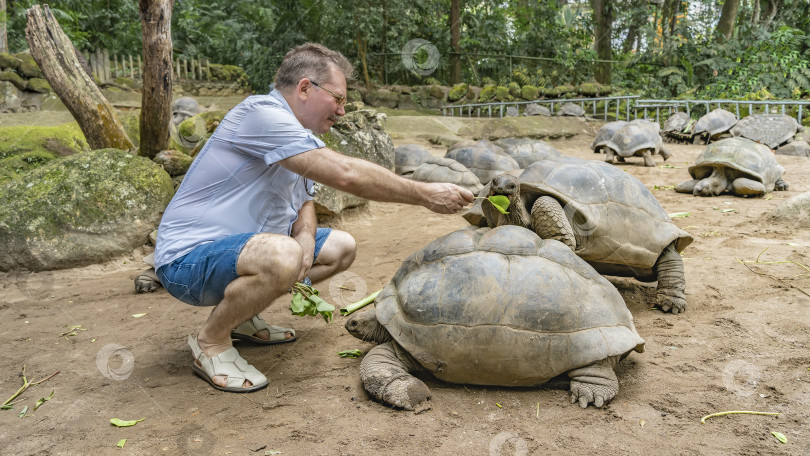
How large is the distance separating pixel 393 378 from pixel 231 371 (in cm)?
78

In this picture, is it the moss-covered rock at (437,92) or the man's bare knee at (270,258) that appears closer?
the man's bare knee at (270,258)

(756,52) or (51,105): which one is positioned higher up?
(756,52)

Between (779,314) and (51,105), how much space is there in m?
14.2

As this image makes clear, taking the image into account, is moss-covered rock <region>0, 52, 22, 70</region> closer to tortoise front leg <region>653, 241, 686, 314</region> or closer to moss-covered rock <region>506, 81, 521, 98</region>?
moss-covered rock <region>506, 81, 521, 98</region>

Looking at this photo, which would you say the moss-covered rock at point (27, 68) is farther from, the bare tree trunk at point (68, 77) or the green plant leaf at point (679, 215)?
the green plant leaf at point (679, 215)

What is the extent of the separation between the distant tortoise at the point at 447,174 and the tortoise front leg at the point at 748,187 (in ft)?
10.1

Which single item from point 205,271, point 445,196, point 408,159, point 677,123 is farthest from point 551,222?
point 677,123

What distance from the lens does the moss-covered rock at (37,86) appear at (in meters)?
12.3

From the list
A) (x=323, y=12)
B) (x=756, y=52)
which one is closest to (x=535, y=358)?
(x=323, y=12)

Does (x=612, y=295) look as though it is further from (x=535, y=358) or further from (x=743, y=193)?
(x=743, y=193)

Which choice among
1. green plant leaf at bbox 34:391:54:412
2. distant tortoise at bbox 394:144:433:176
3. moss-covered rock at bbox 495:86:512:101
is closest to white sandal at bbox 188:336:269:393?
green plant leaf at bbox 34:391:54:412

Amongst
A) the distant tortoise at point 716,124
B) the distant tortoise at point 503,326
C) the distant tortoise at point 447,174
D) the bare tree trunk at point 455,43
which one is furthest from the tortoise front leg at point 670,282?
the bare tree trunk at point 455,43

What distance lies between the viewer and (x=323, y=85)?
2.78 meters

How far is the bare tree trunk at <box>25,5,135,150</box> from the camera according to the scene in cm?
513
